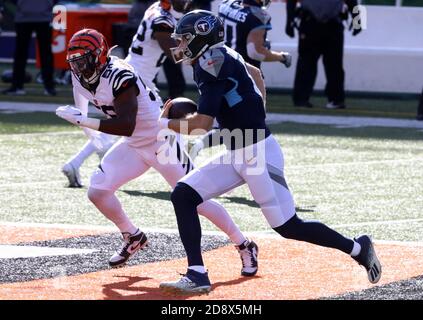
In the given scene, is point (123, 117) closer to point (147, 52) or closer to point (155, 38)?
point (155, 38)

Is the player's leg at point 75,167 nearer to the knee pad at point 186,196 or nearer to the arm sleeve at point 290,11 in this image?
the knee pad at point 186,196

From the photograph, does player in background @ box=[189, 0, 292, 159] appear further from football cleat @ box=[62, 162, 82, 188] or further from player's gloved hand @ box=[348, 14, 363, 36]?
player's gloved hand @ box=[348, 14, 363, 36]

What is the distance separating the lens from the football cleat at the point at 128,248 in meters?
8.34

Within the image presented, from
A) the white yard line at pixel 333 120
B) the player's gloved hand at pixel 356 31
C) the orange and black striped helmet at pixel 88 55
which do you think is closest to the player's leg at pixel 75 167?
the orange and black striped helmet at pixel 88 55

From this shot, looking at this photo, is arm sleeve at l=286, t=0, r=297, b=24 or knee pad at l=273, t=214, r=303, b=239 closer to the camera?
knee pad at l=273, t=214, r=303, b=239

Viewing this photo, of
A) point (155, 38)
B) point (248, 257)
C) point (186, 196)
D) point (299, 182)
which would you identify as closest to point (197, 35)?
point (186, 196)

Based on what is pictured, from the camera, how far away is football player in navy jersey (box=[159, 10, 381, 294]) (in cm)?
754

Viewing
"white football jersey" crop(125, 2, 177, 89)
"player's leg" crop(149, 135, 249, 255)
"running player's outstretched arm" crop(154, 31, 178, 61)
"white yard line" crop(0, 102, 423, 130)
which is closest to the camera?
"player's leg" crop(149, 135, 249, 255)

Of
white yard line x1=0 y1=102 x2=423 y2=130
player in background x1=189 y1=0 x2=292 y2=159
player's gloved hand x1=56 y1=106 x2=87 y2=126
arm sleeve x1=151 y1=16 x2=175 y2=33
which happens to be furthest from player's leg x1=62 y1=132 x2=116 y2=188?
white yard line x1=0 y1=102 x2=423 y2=130

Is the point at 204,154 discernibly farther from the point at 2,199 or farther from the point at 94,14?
the point at 94,14

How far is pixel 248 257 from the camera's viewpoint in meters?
8.13

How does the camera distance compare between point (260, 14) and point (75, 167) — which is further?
point (260, 14)

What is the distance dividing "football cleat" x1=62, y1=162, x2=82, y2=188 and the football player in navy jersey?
4.25 m

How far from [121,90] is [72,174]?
154 inches
